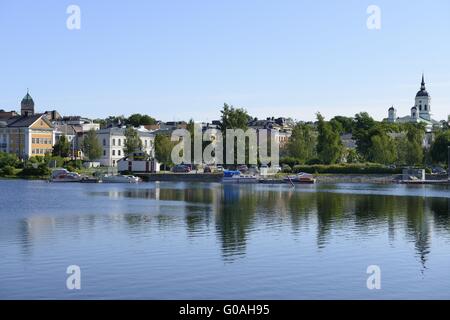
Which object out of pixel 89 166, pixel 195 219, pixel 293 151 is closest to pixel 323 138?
pixel 293 151

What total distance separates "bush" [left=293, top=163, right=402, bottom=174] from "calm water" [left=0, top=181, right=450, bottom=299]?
178ft

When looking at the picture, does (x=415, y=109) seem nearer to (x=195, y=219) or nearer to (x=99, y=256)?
(x=195, y=219)

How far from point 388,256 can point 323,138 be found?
79.5 m

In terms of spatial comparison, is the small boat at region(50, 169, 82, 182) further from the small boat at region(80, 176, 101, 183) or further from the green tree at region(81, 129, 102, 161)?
the green tree at region(81, 129, 102, 161)

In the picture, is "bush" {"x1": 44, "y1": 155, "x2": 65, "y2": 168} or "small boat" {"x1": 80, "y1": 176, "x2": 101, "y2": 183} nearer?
"small boat" {"x1": 80, "y1": 176, "x2": 101, "y2": 183}

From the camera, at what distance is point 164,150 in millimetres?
113062

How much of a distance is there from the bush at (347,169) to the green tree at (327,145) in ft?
5.49

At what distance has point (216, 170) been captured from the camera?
111 metres

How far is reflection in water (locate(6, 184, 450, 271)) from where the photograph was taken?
3228 cm

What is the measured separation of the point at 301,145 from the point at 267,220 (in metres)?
72.5

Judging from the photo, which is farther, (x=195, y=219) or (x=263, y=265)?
(x=195, y=219)
